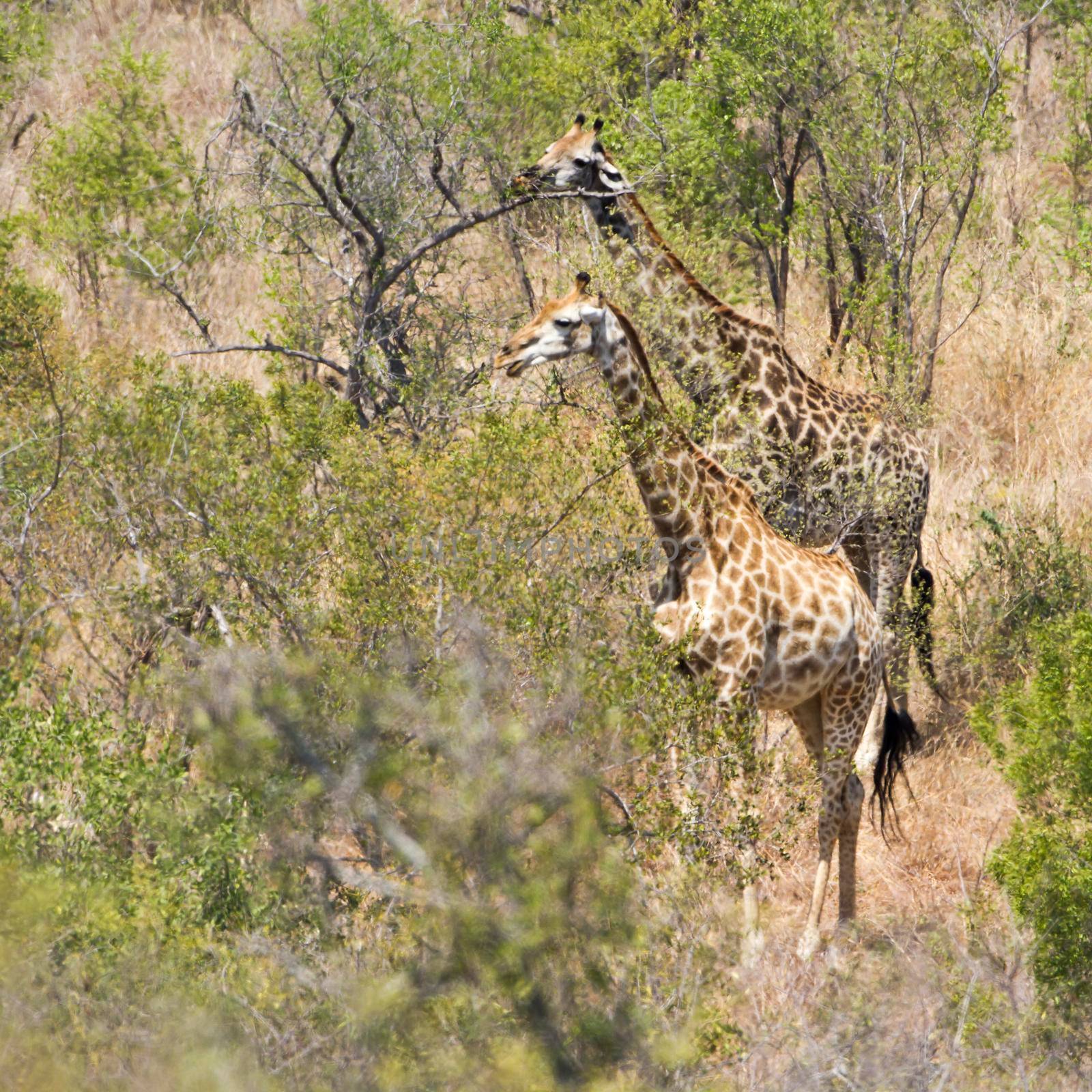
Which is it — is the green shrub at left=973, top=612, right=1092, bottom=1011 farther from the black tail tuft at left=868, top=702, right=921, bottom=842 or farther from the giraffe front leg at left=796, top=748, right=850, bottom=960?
the black tail tuft at left=868, top=702, right=921, bottom=842

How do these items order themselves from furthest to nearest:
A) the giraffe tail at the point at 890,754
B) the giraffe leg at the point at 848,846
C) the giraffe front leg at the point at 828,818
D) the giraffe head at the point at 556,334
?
the giraffe tail at the point at 890,754, the giraffe leg at the point at 848,846, the giraffe front leg at the point at 828,818, the giraffe head at the point at 556,334

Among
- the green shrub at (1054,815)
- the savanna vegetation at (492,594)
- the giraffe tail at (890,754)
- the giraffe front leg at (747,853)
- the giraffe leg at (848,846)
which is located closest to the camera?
the savanna vegetation at (492,594)

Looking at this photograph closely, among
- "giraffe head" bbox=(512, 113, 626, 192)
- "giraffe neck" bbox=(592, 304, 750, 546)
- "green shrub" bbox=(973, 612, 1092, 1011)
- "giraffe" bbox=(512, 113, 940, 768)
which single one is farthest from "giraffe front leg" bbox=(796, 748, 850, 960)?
"giraffe head" bbox=(512, 113, 626, 192)

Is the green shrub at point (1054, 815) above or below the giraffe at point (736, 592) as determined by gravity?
below

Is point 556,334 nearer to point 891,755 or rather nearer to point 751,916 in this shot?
point 751,916

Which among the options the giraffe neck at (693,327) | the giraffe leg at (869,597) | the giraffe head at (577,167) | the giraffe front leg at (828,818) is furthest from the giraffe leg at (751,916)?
the giraffe head at (577,167)

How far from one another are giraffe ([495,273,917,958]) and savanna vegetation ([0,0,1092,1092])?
182 mm

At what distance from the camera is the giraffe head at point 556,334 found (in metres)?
6.29

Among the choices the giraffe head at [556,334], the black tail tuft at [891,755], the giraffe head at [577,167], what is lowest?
the black tail tuft at [891,755]

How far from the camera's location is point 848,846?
23.2ft

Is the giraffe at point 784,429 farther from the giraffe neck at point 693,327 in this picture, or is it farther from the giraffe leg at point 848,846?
the giraffe leg at point 848,846

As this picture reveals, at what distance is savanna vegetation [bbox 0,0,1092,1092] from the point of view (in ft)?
14.8

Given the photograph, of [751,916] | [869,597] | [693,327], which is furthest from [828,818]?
[693,327]

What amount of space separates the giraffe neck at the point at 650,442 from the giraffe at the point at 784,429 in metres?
1.23
